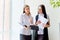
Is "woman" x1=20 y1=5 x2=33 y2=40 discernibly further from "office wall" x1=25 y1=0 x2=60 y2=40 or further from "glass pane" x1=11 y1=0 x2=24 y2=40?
"office wall" x1=25 y1=0 x2=60 y2=40

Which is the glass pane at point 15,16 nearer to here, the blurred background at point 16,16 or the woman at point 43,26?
the blurred background at point 16,16

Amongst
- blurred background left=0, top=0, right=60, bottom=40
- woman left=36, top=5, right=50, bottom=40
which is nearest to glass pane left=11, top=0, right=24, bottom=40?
blurred background left=0, top=0, right=60, bottom=40

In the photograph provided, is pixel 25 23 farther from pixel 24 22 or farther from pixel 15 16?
pixel 15 16

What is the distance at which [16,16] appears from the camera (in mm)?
1699

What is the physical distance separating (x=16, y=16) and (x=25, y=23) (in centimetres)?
13

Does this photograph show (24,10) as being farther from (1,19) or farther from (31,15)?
(1,19)

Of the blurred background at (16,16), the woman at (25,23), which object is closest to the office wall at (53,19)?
the blurred background at (16,16)

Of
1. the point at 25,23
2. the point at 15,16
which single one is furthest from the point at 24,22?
the point at 15,16

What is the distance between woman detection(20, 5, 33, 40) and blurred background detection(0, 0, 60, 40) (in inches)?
1.5

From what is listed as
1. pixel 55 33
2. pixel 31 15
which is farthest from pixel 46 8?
pixel 55 33

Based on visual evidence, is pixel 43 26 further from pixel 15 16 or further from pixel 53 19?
pixel 15 16

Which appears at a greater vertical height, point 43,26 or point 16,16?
point 16,16

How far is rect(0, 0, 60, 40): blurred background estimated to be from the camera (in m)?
1.62

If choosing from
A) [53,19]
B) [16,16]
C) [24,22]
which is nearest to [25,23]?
[24,22]
